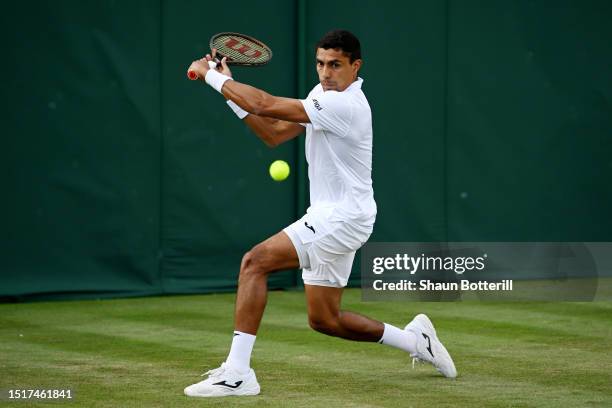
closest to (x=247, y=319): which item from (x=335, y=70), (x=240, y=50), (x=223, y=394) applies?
(x=223, y=394)

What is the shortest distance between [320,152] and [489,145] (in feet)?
16.9

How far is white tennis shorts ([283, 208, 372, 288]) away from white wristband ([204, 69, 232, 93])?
0.73m

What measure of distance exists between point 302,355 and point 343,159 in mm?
1453

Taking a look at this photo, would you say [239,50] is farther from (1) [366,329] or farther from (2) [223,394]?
(2) [223,394]

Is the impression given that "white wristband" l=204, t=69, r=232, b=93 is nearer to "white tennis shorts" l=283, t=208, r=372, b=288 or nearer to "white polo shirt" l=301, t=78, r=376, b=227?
"white polo shirt" l=301, t=78, r=376, b=227

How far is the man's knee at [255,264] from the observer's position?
562 centimetres

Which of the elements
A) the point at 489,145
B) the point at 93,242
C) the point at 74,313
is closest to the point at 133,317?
the point at 74,313

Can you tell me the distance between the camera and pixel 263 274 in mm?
5641

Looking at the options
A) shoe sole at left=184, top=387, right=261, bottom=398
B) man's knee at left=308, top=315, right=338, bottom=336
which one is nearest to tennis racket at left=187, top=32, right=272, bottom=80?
man's knee at left=308, top=315, right=338, bottom=336

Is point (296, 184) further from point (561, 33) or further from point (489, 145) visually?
point (561, 33)

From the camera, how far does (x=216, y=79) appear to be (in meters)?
5.61

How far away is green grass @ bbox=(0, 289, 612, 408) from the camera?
5.51 meters

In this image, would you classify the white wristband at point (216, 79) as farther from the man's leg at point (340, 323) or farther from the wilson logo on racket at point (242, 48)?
the man's leg at point (340, 323)

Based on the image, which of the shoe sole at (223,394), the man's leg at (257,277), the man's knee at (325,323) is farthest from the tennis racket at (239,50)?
the shoe sole at (223,394)
